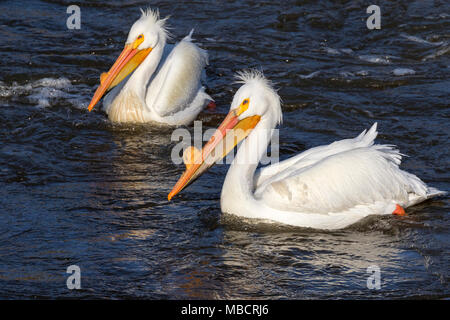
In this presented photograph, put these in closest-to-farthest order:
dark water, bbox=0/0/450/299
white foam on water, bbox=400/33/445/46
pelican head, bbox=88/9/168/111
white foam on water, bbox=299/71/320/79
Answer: dark water, bbox=0/0/450/299 → pelican head, bbox=88/9/168/111 → white foam on water, bbox=299/71/320/79 → white foam on water, bbox=400/33/445/46

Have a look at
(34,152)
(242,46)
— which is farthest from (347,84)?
(34,152)

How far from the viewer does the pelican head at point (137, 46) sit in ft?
23.2

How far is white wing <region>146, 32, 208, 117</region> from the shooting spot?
7246 mm

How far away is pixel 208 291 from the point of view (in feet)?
14.1

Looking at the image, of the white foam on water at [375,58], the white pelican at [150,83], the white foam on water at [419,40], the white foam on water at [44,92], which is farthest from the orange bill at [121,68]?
the white foam on water at [419,40]

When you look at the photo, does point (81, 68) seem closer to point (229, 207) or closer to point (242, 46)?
point (242, 46)

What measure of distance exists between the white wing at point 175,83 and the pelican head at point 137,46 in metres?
0.26

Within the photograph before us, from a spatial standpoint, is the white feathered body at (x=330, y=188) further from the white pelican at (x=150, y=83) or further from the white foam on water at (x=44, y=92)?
the white foam on water at (x=44, y=92)

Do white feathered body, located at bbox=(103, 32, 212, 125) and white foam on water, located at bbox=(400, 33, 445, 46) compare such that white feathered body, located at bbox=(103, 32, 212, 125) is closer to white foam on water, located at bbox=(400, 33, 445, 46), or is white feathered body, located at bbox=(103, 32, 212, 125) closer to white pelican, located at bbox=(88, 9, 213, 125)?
white pelican, located at bbox=(88, 9, 213, 125)

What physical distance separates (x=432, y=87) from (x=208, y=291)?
4.20 m

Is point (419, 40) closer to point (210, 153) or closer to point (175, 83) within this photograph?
point (175, 83)

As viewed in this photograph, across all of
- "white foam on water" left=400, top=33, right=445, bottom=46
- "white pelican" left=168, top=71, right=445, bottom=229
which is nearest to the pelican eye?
"white pelican" left=168, top=71, right=445, bottom=229

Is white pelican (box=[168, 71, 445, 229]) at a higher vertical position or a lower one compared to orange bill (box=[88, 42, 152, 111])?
lower
